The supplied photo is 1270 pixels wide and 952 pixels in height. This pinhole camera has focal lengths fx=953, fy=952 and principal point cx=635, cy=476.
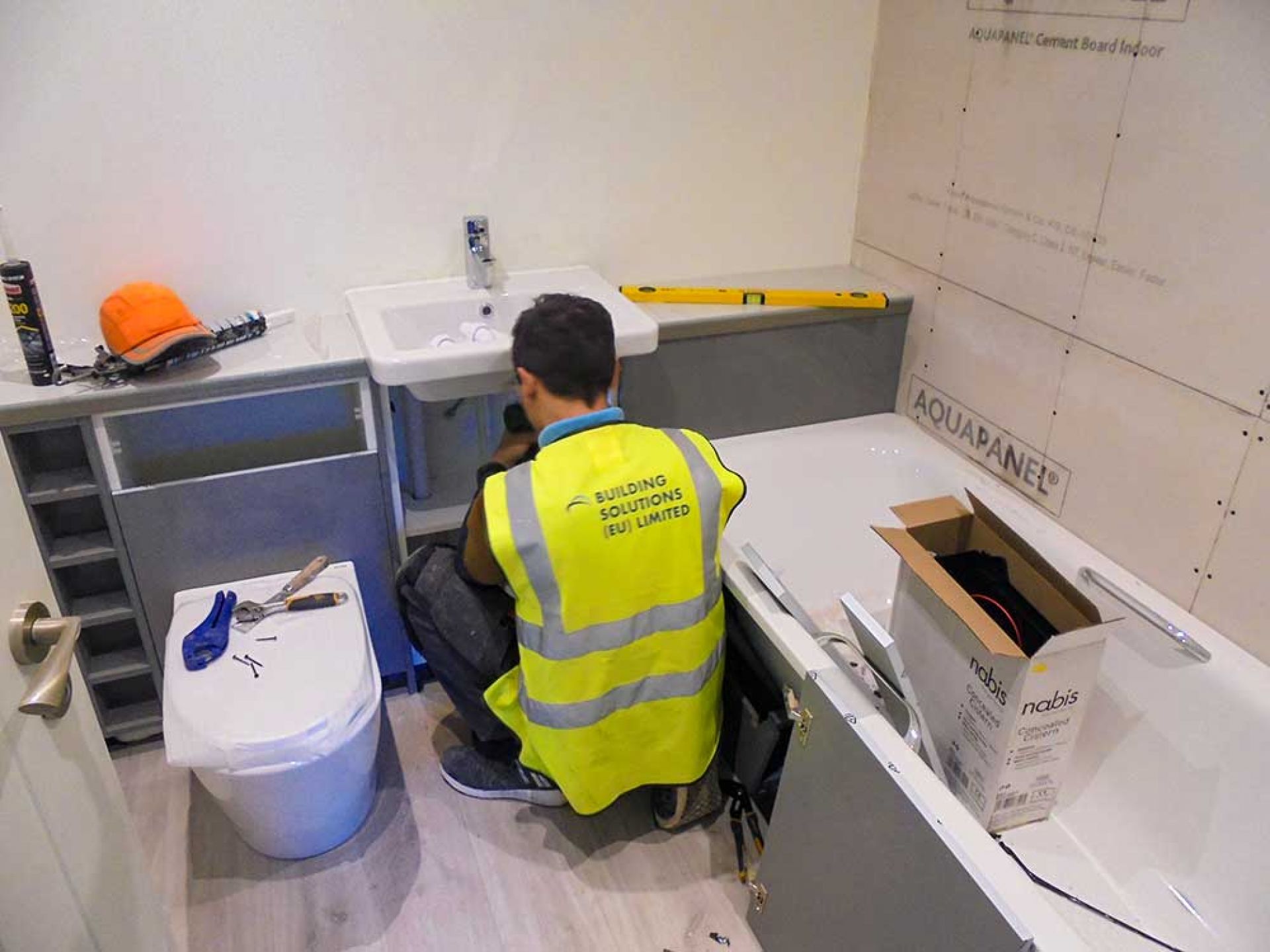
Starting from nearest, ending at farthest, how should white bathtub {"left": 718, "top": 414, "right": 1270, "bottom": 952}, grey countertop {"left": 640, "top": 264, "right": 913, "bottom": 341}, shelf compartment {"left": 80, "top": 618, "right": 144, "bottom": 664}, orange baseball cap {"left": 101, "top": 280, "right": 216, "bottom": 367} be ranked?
white bathtub {"left": 718, "top": 414, "right": 1270, "bottom": 952}, orange baseball cap {"left": 101, "top": 280, "right": 216, "bottom": 367}, shelf compartment {"left": 80, "top": 618, "right": 144, "bottom": 664}, grey countertop {"left": 640, "top": 264, "right": 913, "bottom": 341}

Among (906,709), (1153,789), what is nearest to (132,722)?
(906,709)

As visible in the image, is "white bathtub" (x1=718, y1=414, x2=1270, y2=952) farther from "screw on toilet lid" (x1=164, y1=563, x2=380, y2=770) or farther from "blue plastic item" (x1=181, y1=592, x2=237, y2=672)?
"blue plastic item" (x1=181, y1=592, x2=237, y2=672)

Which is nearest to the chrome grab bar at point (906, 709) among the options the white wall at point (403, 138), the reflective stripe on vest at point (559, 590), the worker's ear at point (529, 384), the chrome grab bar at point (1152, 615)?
the reflective stripe on vest at point (559, 590)

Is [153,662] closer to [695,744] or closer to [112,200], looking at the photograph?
[112,200]

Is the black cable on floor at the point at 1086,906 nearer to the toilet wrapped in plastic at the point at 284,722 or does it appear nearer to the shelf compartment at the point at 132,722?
the toilet wrapped in plastic at the point at 284,722

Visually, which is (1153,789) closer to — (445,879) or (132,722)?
(445,879)

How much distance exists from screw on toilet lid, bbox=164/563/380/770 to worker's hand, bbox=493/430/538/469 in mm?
427

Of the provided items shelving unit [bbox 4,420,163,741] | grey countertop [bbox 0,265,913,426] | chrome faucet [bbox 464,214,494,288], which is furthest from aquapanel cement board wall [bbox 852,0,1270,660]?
shelving unit [bbox 4,420,163,741]

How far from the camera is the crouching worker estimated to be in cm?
159

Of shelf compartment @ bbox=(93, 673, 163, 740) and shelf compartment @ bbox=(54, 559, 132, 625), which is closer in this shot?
shelf compartment @ bbox=(54, 559, 132, 625)

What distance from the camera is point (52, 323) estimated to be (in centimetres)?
200

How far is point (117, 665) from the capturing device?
2.07 meters

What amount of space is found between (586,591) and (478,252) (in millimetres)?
940

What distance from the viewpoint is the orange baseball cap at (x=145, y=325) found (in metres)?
1.81
